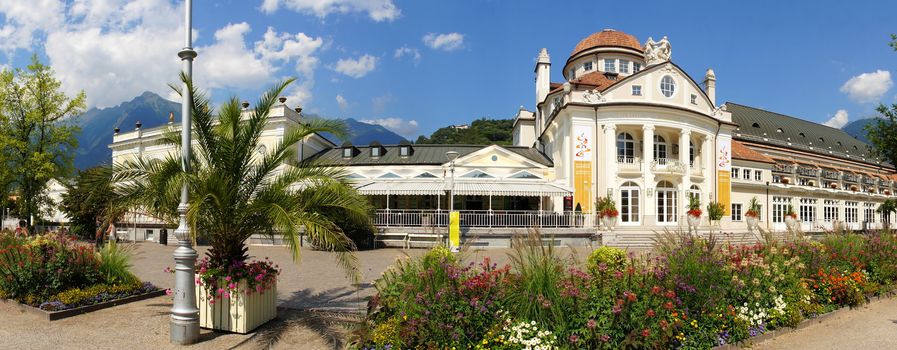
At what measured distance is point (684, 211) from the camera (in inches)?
1079

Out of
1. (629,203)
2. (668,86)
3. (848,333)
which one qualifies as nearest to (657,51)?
(668,86)

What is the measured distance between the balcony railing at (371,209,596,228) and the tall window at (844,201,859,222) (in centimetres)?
3750

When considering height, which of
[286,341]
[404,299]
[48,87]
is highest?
[48,87]

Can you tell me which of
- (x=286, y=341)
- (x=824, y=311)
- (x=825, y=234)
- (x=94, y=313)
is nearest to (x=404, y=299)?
(x=286, y=341)

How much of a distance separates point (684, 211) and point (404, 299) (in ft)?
85.7

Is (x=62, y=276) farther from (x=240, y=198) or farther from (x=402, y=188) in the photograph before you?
(x=402, y=188)

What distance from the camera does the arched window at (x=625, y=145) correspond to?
28.9m

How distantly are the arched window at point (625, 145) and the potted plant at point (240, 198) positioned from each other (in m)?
24.6

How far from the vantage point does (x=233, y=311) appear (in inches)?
255

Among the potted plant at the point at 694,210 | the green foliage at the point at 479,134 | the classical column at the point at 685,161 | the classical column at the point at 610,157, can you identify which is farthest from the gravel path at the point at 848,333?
the green foliage at the point at 479,134

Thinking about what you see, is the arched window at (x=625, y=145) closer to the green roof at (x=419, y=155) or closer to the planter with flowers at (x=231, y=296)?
the green roof at (x=419, y=155)

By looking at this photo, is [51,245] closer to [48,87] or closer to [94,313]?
[94,313]

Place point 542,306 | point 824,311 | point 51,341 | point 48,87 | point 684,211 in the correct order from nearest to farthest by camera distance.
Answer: point 542,306
point 51,341
point 824,311
point 48,87
point 684,211

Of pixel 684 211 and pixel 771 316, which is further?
pixel 684 211
